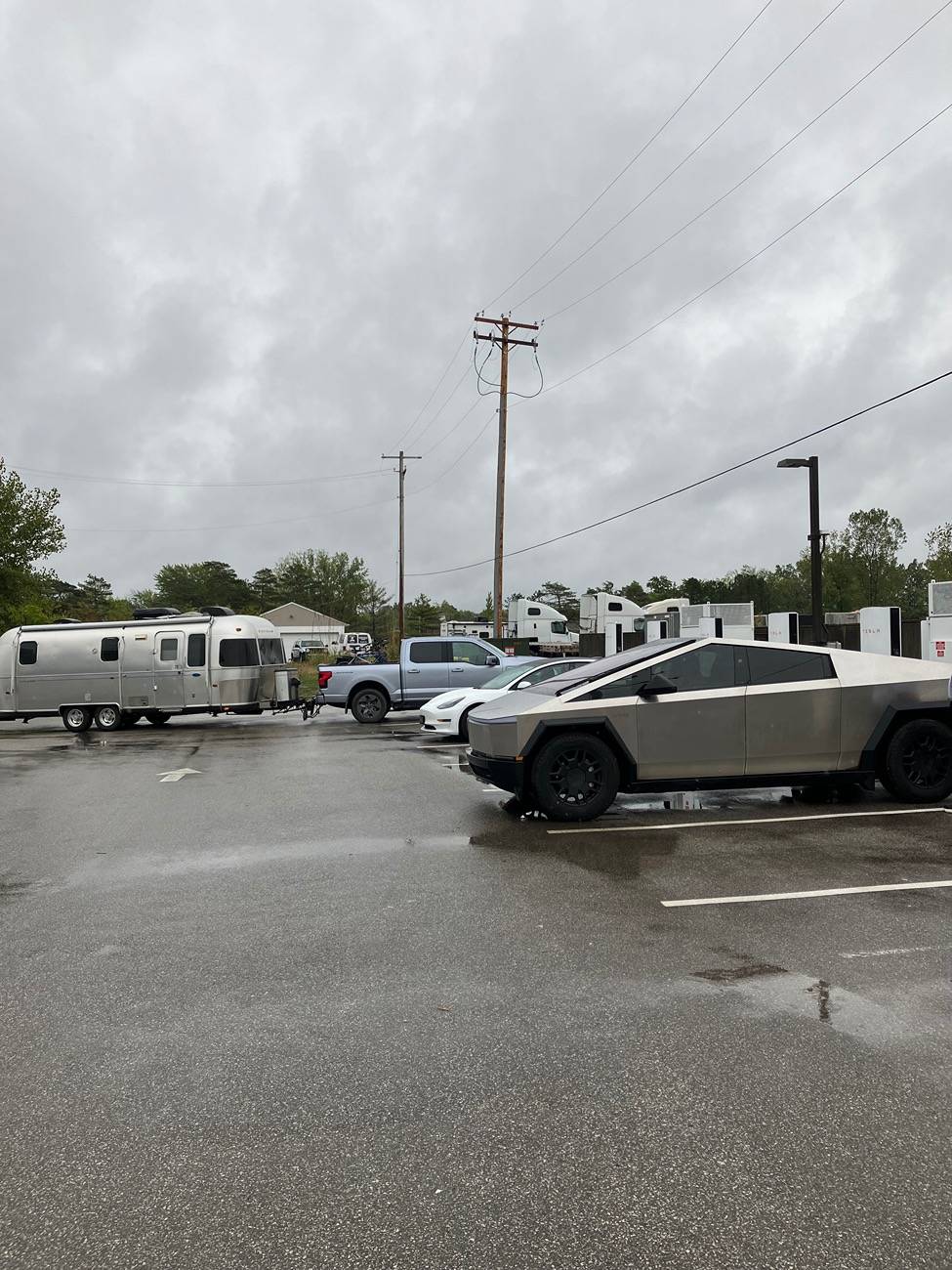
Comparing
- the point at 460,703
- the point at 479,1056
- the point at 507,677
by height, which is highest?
the point at 507,677

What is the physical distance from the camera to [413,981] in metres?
4.23

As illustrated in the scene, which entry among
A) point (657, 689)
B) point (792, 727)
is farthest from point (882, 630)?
point (657, 689)

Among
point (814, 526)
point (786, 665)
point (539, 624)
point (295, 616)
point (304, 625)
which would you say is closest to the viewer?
point (786, 665)

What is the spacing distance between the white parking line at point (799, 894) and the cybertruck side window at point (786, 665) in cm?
262

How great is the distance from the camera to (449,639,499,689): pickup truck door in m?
19.8

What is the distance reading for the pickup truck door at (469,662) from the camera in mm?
19797

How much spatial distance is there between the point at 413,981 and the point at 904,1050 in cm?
209

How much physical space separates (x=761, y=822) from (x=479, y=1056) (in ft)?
16.8

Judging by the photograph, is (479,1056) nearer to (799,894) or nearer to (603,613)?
(799,894)

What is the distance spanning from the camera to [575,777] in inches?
312

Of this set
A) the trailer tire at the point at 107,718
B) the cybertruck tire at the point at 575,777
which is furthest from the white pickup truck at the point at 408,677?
the cybertruck tire at the point at 575,777

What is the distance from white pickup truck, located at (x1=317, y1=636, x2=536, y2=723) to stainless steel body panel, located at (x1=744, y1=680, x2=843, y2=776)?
1185 cm

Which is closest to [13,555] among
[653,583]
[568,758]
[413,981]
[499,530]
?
[499,530]

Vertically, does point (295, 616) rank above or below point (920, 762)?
above
